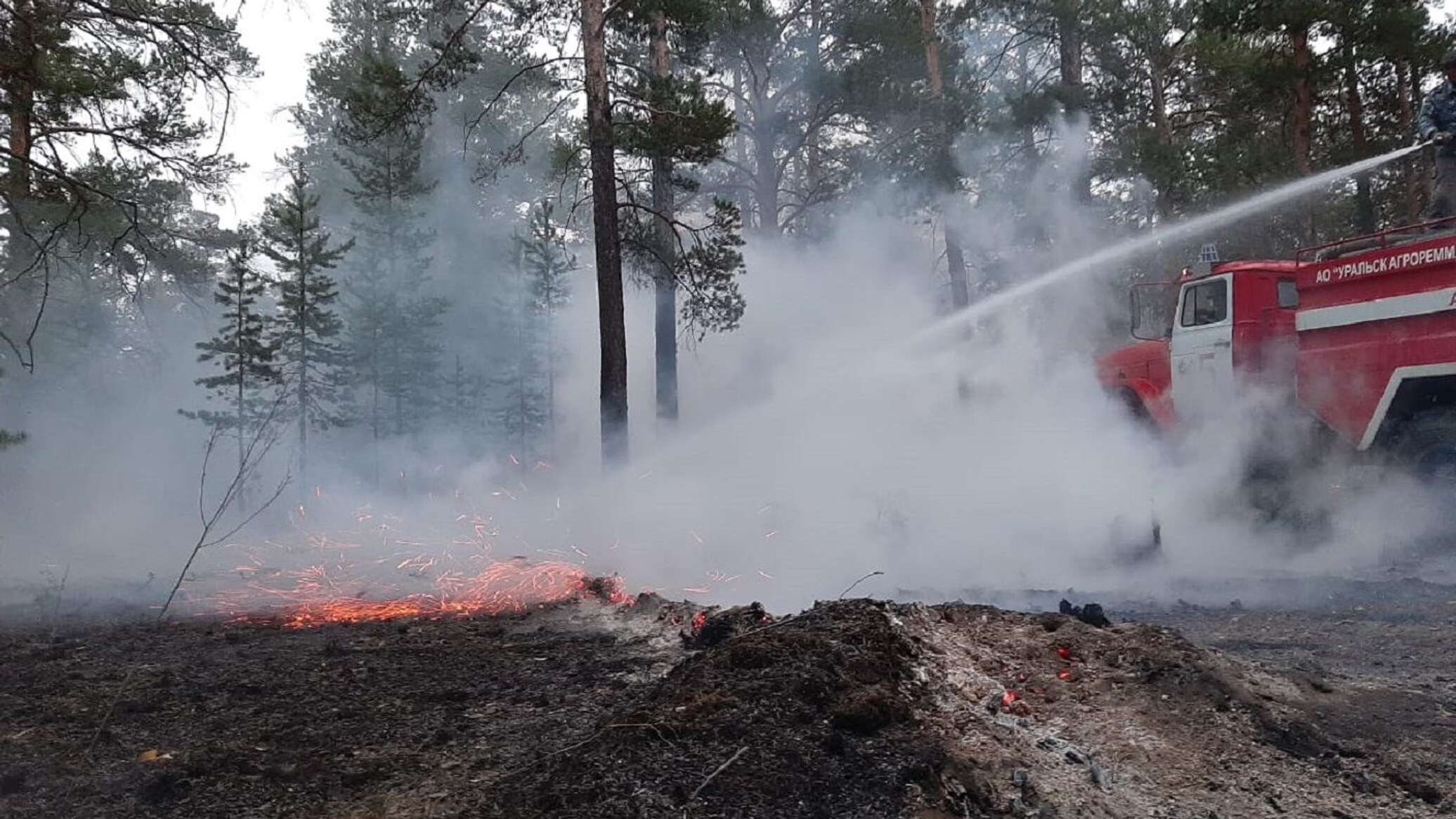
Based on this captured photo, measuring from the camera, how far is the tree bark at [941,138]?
20.7 meters

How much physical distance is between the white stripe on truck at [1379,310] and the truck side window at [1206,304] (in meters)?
0.74

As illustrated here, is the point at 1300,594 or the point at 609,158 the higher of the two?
the point at 609,158

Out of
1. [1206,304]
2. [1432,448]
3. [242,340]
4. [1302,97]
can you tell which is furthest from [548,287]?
[1432,448]

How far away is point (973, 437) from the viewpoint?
1241cm

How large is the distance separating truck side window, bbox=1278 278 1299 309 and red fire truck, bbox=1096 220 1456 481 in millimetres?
11

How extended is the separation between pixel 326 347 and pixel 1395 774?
26.4m

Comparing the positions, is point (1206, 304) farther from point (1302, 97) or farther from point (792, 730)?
point (792, 730)

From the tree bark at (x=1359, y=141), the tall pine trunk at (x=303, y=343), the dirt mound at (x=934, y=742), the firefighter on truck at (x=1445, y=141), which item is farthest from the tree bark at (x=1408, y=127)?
the tall pine trunk at (x=303, y=343)

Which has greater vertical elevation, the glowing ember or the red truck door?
the red truck door

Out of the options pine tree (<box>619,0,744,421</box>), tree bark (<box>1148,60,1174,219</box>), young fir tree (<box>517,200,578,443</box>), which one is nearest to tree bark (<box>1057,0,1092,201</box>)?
tree bark (<box>1148,60,1174,219</box>)

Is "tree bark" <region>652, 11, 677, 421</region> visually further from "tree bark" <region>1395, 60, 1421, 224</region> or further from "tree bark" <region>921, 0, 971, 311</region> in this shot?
"tree bark" <region>1395, 60, 1421, 224</region>

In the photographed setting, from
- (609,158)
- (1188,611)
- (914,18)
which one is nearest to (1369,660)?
(1188,611)

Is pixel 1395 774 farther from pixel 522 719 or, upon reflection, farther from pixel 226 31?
pixel 226 31

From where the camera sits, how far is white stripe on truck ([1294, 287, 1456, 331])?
8789mm
